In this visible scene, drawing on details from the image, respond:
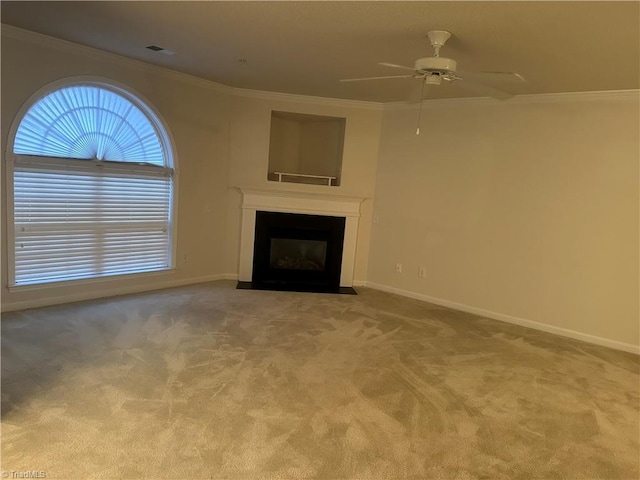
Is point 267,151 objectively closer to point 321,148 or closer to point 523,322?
point 321,148

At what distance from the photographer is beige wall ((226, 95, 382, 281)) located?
5.48 meters

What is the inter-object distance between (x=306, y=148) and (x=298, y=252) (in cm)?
157

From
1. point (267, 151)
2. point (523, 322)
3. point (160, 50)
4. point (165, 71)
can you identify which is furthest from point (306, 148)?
point (523, 322)

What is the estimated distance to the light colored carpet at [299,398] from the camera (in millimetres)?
2164

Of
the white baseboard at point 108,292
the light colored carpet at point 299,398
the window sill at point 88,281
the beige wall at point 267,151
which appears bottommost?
the light colored carpet at point 299,398

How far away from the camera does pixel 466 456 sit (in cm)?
229

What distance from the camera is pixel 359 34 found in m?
3.05

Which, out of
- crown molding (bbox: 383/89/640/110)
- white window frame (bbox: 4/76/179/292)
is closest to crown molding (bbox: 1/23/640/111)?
crown molding (bbox: 383/89/640/110)

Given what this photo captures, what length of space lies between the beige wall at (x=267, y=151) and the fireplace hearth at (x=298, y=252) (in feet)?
1.10

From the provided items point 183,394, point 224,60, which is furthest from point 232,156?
point 183,394

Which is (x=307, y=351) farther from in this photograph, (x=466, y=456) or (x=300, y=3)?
(x=300, y=3)

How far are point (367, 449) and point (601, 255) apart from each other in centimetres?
328

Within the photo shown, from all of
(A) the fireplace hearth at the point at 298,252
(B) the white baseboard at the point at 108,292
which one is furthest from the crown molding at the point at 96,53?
(B) the white baseboard at the point at 108,292

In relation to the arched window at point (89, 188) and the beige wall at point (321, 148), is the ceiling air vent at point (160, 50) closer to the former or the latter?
the arched window at point (89, 188)
